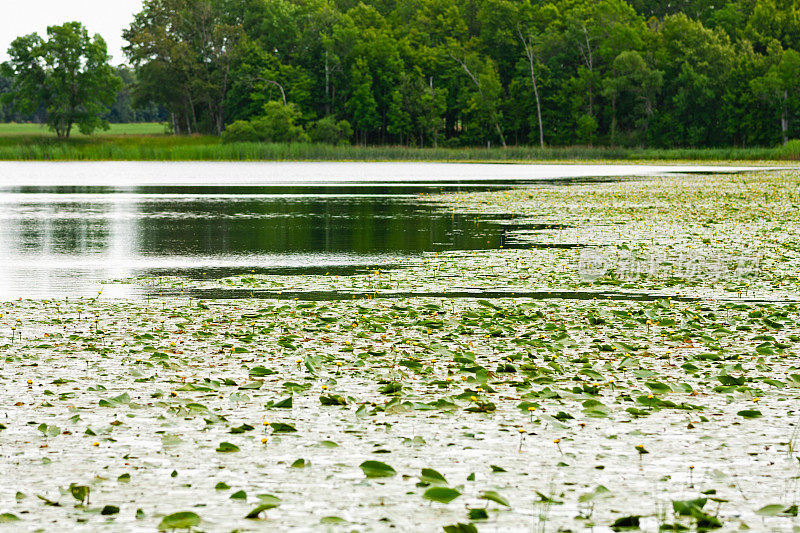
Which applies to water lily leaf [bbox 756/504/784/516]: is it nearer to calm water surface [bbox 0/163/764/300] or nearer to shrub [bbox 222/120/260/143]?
calm water surface [bbox 0/163/764/300]

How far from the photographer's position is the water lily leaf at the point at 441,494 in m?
5.96

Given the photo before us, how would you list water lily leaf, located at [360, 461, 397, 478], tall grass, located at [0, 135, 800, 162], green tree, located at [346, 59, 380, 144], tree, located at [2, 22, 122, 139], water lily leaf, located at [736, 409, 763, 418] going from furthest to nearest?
1. tree, located at [2, 22, 122, 139]
2. green tree, located at [346, 59, 380, 144]
3. tall grass, located at [0, 135, 800, 162]
4. water lily leaf, located at [736, 409, 763, 418]
5. water lily leaf, located at [360, 461, 397, 478]

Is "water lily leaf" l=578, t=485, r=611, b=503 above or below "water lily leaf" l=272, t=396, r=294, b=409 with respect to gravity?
below

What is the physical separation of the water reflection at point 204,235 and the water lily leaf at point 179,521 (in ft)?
31.4

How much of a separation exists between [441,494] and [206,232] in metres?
19.5

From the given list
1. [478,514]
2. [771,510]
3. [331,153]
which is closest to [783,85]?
[331,153]

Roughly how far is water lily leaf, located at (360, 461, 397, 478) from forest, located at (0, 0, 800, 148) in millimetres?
106903

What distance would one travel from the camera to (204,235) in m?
23.9

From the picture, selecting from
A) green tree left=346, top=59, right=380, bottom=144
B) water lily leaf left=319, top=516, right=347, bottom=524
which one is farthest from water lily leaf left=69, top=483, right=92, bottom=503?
green tree left=346, top=59, right=380, bottom=144

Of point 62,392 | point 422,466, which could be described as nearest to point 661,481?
point 422,466

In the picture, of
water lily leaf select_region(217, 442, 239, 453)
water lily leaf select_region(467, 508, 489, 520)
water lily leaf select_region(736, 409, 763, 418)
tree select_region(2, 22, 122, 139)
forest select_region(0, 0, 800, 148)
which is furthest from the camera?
tree select_region(2, 22, 122, 139)

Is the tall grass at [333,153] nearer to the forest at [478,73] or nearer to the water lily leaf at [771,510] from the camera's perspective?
the forest at [478,73]

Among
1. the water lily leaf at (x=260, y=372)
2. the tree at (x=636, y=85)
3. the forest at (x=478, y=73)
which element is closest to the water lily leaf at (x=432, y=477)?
the water lily leaf at (x=260, y=372)

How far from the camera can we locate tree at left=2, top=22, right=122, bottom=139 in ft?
426
